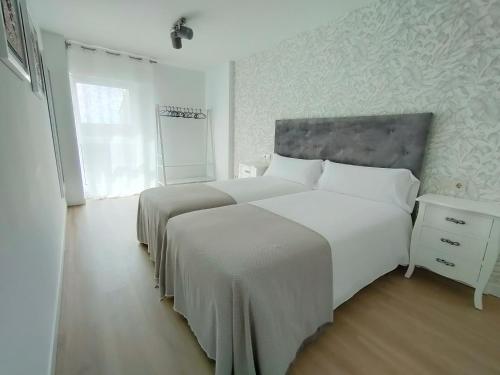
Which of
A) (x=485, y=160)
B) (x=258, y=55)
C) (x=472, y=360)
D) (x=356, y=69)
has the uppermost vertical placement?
(x=258, y=55)

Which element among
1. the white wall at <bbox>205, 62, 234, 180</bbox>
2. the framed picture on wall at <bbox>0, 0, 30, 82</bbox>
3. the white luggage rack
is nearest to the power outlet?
the framed picture on wall at <bbox>0, 0, 30, 82</bbox>

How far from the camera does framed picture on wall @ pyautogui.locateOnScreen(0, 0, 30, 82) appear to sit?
35.4 inches

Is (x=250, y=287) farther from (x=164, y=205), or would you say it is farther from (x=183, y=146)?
(x=183, y=146)

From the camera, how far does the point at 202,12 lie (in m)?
2.27

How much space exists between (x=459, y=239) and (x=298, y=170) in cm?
148

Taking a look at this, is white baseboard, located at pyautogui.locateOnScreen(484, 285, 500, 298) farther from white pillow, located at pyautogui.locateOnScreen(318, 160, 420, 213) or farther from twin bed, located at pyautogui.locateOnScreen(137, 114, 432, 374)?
white pillow, located at pyautogui.locateOnScreen(318, 160, 420, 213)

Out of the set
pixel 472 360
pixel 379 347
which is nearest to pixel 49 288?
pixel 379 347

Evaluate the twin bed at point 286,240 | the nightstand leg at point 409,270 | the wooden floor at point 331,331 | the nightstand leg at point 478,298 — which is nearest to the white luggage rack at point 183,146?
the twin bed at point 286,240

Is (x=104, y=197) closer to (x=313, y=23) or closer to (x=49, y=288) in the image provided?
(x=49, y=288)

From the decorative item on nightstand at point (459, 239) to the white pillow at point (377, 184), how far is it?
166mm

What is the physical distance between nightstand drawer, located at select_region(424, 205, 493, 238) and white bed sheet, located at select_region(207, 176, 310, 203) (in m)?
1.10

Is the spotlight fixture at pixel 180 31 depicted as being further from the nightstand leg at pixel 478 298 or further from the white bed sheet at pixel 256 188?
the nightstand leg at pixel 478 298

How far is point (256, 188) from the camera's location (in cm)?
235

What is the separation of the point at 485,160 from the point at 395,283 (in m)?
1.10
